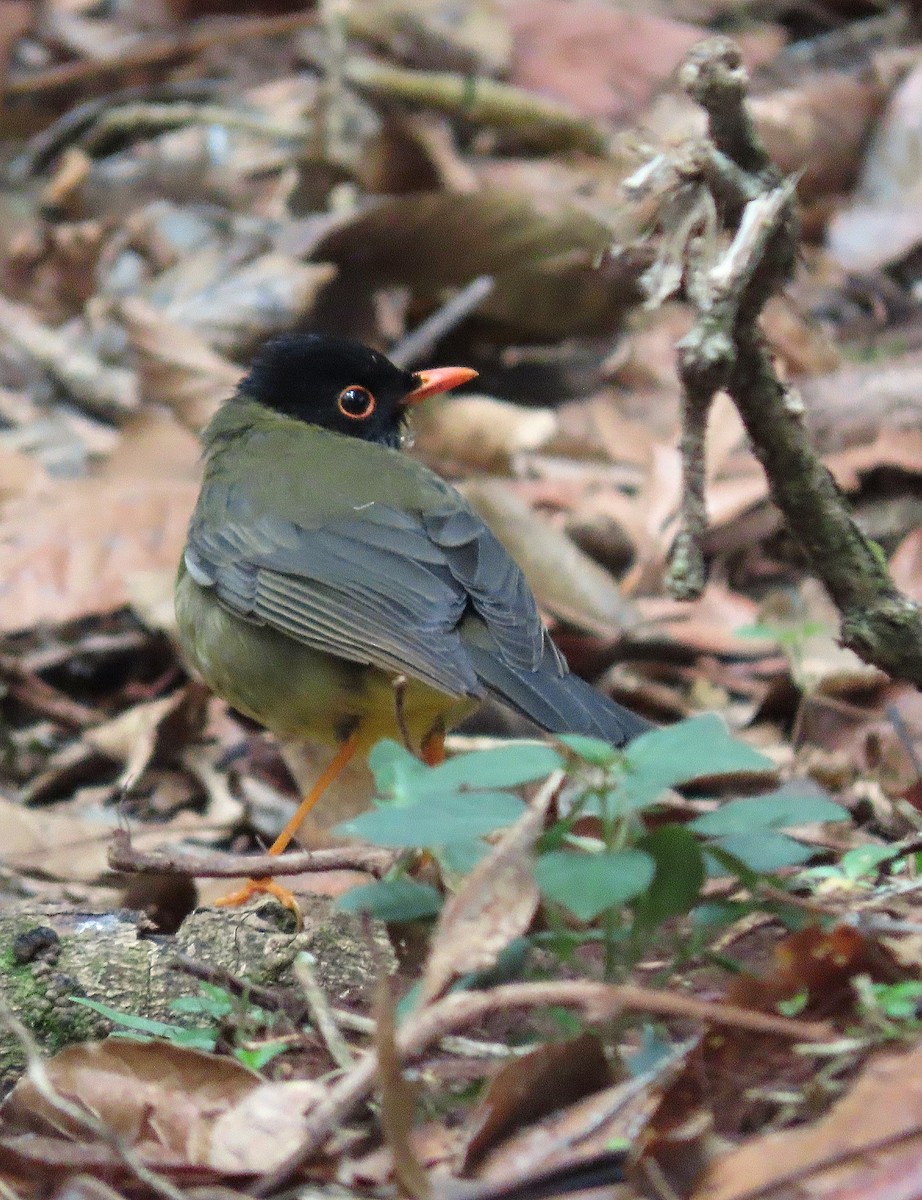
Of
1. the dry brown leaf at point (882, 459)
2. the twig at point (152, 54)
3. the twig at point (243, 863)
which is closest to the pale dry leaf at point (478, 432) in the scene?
the dry brown leaf at point (882, 459)

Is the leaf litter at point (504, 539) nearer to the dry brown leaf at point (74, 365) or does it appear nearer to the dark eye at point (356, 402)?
the dry brown leaf at point (74, 365)

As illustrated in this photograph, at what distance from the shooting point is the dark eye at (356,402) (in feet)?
18.0

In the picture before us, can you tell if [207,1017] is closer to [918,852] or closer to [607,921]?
[607,921]

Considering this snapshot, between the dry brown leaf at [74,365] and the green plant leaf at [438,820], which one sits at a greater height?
the green plant leaf at [438,820]

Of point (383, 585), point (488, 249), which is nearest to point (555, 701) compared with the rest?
point (383, 585)

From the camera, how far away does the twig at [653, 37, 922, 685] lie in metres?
3.04

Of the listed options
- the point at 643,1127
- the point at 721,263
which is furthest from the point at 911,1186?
the point at 721,263

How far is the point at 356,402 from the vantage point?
5.51 meters

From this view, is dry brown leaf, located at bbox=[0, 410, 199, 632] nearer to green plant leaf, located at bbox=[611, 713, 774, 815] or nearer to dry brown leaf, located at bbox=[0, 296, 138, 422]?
dry brown leaf, located at bbox=[0, 296, 138, 422]

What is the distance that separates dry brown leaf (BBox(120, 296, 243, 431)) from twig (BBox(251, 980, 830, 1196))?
5.04 m

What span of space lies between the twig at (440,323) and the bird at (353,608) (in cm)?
215

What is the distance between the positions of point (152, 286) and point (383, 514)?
14.2 ft

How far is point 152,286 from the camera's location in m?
8.42

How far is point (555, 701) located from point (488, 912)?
1688mm
